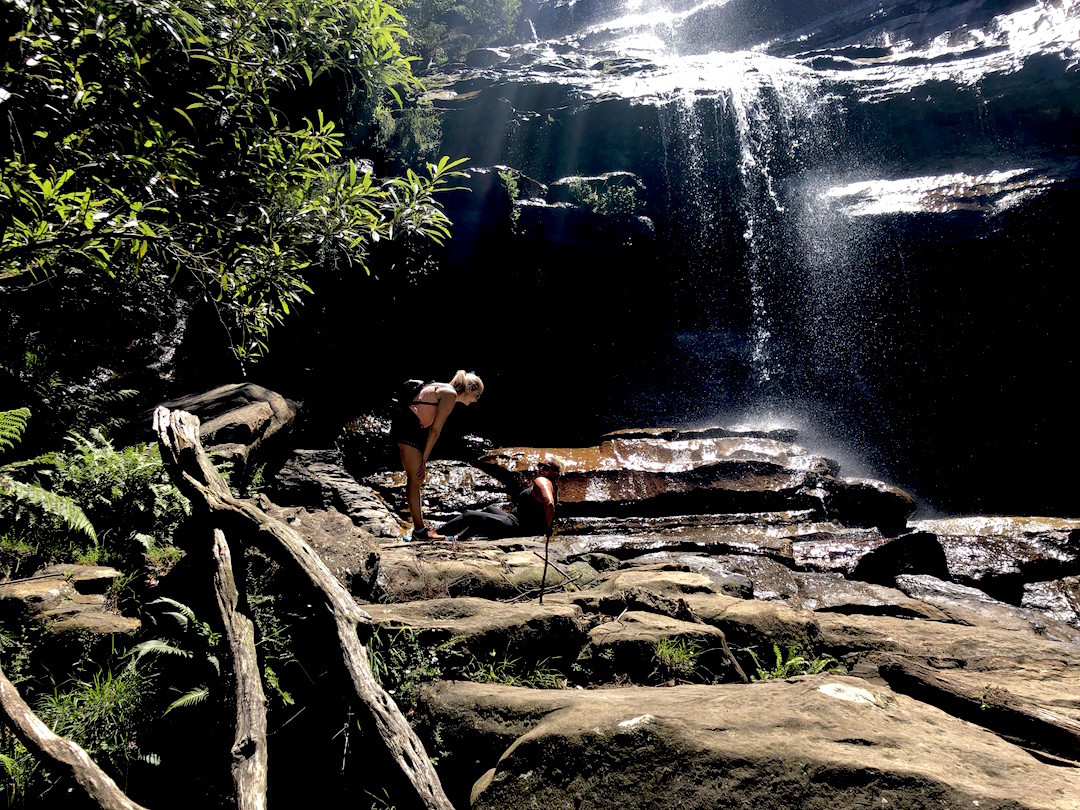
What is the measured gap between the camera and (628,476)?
985cm

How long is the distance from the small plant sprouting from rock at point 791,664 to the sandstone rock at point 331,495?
4.59 meters

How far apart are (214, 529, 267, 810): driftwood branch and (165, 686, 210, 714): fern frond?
0.52 feet

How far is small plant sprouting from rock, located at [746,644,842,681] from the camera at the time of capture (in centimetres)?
318

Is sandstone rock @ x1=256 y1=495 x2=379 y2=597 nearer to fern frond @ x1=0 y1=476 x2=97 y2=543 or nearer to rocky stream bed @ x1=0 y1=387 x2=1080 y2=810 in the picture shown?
rocky stream bed @ x1=0 y1=387 x2=1080 y2=810

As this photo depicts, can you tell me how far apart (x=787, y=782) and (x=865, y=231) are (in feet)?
59.8

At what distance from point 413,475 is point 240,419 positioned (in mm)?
2186

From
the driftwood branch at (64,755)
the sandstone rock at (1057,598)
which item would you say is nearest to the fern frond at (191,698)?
the driftwood branch at (64,755)

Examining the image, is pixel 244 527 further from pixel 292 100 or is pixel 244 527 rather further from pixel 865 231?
pixel 865 231

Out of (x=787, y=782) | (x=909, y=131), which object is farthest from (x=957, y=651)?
(x=909, y=131)

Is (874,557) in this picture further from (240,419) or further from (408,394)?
(240,419)

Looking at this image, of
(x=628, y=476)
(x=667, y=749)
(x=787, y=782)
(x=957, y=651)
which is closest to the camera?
(x=787, y=782)

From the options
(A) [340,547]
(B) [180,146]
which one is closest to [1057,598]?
(A) [340,547]

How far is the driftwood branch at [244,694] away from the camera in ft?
6.02

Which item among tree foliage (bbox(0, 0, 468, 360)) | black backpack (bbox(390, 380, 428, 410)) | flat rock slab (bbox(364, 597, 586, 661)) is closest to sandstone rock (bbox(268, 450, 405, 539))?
black backpack (bbox(390, 380, 428, 410))
